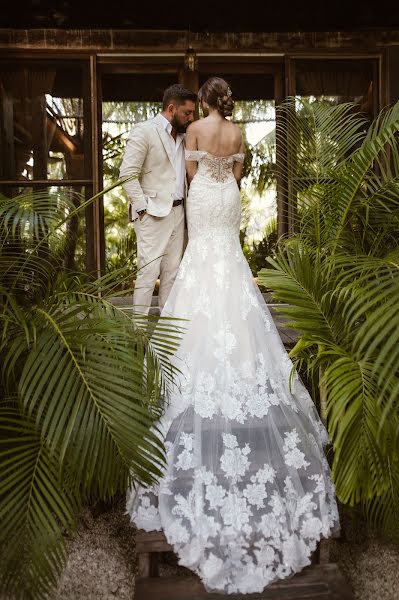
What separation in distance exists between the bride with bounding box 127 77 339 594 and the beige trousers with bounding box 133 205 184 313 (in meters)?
0.42

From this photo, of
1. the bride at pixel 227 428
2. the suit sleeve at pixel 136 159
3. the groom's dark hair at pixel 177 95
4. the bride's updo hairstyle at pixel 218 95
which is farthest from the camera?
the groom's dark hair at pixel 177 95

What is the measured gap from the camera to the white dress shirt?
170 inches

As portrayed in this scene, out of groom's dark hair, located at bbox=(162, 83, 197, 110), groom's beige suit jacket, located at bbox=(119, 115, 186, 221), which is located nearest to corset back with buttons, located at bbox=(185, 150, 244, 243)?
groom's beige suit jacket, located at bbox=(119, 115, 186, 221)

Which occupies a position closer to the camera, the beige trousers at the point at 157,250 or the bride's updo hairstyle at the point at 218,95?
the bride's updo hairstyle at the point at 218,95

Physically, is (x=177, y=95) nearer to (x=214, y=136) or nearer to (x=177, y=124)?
(x=177, y=124)


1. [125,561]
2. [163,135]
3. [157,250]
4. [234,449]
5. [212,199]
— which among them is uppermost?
[163,135]

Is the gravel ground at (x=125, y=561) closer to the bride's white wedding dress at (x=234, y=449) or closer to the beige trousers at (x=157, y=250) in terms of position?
the bride's white wedding dress at (x=234, y=449)

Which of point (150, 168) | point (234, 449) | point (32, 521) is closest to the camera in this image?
point (32, 521)

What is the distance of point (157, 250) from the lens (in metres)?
4.31

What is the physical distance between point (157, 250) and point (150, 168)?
0.57 metres

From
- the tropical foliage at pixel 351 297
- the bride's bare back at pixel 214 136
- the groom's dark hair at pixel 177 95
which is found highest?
the groom's dark hair at pixel 177 95

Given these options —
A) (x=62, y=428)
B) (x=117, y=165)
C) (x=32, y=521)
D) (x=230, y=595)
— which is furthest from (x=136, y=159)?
(x=230, y=595)

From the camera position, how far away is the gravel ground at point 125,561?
271 cm

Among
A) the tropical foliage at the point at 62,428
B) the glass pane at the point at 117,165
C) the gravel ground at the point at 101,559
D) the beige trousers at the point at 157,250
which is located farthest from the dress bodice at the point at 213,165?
the gravel ground at the point at 101,559
